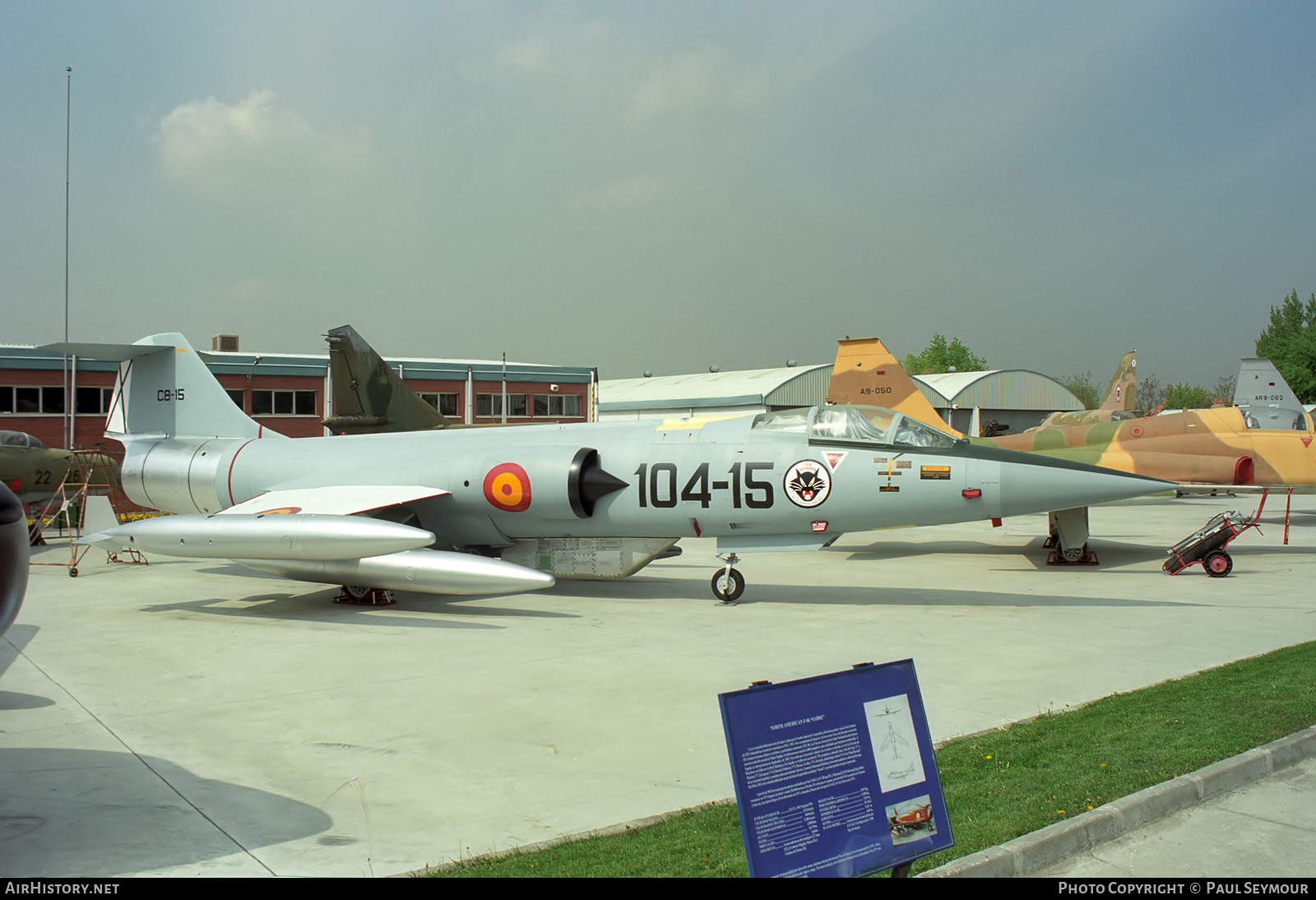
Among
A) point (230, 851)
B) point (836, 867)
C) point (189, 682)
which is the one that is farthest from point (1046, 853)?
point (189, 682)

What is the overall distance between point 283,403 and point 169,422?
1987cm

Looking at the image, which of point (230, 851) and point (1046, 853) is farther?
point (230, 851)

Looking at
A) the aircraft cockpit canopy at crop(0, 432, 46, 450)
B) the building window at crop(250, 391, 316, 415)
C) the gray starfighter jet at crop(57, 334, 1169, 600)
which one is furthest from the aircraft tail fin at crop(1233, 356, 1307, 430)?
the building window at crop(250, 391, 316, 415)

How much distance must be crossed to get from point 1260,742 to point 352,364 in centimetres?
1581

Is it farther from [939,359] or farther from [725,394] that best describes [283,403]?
[939,359]

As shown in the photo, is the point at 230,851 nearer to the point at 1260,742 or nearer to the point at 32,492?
the point at 1260,742

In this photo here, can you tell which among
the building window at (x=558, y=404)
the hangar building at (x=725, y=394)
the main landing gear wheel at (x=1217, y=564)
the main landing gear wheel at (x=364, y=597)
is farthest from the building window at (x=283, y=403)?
the main landing gear wheel at (x=1217, y=564)

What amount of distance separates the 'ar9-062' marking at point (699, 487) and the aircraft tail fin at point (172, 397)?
7.02m

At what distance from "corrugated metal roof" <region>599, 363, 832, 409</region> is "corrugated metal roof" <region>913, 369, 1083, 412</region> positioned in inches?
274

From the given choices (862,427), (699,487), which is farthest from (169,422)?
(862,427)

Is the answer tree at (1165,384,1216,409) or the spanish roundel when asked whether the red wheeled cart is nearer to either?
the spanish roundel

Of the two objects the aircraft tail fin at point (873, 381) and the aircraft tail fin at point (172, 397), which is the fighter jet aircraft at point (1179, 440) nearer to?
the aircraft tail fin at point (873, 381)

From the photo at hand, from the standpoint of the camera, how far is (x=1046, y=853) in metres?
3.91

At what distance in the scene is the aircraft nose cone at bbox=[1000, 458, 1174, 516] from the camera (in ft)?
34.3
